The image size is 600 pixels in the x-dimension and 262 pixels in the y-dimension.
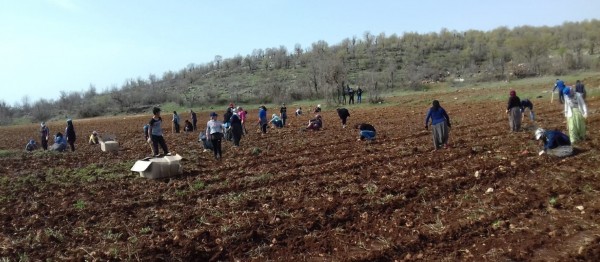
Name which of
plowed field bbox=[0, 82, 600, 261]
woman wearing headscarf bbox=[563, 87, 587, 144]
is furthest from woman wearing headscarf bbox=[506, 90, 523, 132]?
woman wearing headscarf bbox=[563, 87, 587, 144]

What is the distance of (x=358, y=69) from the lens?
91.9 m

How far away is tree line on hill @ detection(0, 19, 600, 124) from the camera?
59.6 meters

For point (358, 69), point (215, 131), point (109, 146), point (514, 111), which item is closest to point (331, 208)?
point (215, 131)

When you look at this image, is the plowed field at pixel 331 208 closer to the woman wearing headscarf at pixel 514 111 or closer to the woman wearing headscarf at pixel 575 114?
the woman wearing headscarf at pixel 575 114

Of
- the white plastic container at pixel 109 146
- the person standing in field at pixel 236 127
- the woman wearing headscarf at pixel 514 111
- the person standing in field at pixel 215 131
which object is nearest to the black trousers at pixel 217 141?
the person standing in field at pixel 215 131

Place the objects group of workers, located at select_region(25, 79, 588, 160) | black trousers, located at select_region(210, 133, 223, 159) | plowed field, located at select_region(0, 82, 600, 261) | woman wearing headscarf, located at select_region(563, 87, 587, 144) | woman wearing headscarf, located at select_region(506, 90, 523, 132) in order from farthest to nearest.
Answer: woman wearing headscarf, located at select_region(506, 90, 523, 132), black trousers, located at select_region(210, 133, 223, 159), woman wearing headscarf, located at select_region(563, 87, 587, 144), group of workers, located at select_region(25, 79, 588, 160), plowed field, located at select_region(0, 82, 600, 261)

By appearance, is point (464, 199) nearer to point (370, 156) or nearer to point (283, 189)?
point (283, 189)

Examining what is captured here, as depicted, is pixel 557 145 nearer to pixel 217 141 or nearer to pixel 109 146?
pixel 217 141

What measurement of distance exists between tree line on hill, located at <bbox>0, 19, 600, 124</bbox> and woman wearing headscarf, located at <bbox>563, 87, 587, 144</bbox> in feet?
101

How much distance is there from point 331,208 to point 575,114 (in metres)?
7.57

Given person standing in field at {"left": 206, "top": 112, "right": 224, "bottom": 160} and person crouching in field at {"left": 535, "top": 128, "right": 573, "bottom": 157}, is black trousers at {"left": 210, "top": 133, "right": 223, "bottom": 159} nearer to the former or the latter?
person standing in field at {"left": 206, "top": 112, "right": 224, "bottom": 160}

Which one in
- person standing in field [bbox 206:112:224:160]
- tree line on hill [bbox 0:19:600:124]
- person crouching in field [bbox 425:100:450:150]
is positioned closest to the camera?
person crouching in field [bbox 425:100:450:150]

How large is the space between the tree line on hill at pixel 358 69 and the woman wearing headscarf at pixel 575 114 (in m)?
30.7

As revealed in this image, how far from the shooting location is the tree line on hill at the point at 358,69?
59594mm
